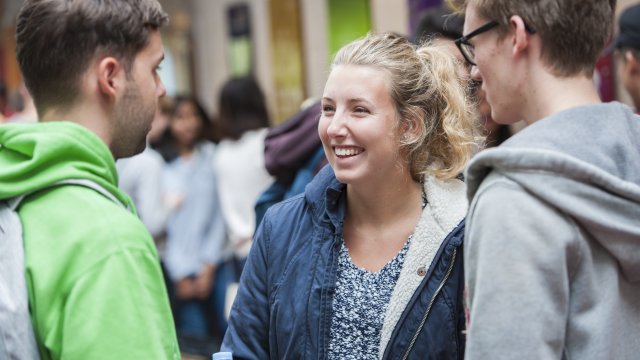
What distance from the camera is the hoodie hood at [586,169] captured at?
6.35 ft

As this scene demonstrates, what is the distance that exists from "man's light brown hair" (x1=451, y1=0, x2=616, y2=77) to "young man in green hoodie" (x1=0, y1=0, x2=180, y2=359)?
97 centimetres

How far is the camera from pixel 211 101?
12.0 m

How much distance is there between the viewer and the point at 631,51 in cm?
415

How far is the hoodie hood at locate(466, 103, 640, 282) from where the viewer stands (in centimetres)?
194

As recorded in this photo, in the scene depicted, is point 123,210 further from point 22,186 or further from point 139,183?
point 139,183

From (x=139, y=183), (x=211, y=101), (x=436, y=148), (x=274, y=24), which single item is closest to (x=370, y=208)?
(x=436, y=148)

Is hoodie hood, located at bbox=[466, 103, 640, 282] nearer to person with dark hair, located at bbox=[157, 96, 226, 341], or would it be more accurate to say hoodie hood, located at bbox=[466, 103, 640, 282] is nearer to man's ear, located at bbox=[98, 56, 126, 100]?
man's ear, located at bbox=[98, 56, 126, 100]

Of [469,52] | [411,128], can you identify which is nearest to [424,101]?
[411,128]

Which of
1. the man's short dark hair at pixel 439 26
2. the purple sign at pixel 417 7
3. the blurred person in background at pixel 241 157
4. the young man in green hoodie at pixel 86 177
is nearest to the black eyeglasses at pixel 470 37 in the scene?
the young man in green hoodie at pixel 86 177

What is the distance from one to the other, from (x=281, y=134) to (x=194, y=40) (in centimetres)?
836

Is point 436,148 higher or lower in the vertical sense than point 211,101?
higher

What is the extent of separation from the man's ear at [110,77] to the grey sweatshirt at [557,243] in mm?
975

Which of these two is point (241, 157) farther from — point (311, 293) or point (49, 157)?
point (49, 157)

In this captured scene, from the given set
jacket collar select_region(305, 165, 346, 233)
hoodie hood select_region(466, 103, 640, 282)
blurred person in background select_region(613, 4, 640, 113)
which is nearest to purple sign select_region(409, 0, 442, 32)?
blurred person in background select_region(613, 4, 640, 113)
